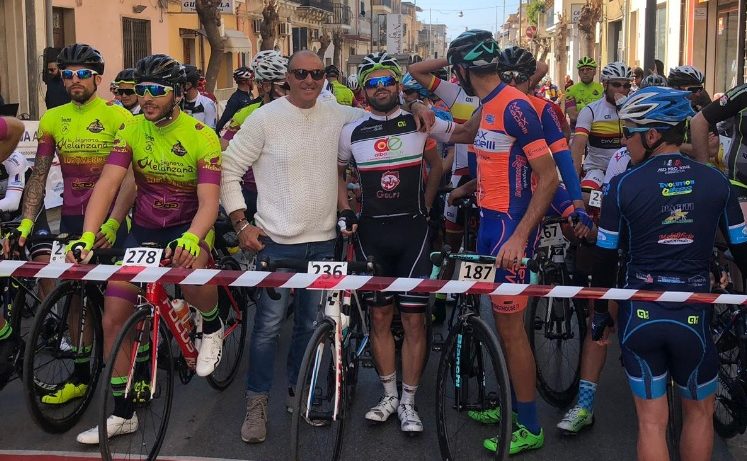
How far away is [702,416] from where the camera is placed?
3.85m

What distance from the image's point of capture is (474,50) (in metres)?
4.71

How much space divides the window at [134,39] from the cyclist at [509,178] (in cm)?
2470

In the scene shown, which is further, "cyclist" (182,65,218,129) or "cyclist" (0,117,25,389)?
"cyclist" (182,65,218,129)

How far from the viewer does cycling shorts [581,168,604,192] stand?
7590 mm

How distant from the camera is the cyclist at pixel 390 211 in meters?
5.06

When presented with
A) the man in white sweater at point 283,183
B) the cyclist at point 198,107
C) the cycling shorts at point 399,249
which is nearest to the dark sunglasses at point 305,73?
the man in white sweater at point 283,183

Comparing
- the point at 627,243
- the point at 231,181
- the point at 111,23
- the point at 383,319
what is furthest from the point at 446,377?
the point at 111,23

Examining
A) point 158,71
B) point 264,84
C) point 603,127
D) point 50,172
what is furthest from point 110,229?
point 50,172

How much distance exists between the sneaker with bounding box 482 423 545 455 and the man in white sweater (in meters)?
1.26

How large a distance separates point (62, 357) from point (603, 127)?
5.04 metres

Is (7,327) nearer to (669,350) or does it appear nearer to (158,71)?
(158,71)

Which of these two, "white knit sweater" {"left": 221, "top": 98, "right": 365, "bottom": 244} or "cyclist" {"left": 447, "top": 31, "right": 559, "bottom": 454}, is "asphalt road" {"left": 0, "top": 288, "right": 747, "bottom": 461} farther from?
"white knit sweater" {"left": 221, "top": 98, "right": 365, "bottom": 244}

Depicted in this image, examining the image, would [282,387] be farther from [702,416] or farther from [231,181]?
[702,416]

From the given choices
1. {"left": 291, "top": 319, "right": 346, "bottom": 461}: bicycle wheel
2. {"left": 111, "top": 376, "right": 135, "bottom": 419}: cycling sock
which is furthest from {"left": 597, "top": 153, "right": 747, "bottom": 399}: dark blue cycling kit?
{"left": 111, "top": 376, "right": 135, "bottom": 419}: cycling sock
